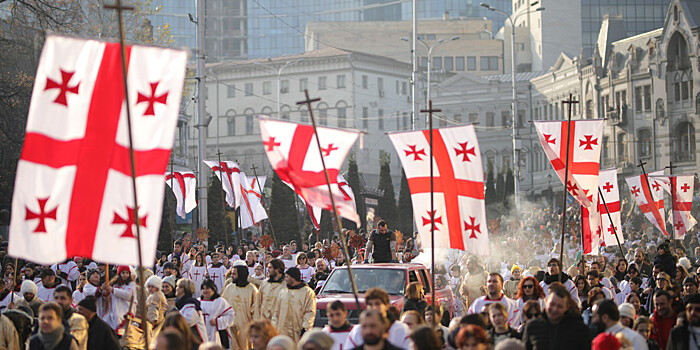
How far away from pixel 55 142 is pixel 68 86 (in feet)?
1.74

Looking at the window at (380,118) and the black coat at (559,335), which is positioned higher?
the window at (380,118)

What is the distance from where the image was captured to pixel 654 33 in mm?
Result: 62812

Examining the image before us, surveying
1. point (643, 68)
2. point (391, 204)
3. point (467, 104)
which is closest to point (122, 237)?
point (391, 204)

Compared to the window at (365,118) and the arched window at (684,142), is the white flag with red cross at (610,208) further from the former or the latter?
the window at (365,118)

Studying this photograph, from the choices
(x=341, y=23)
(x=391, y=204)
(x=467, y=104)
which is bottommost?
(x=391, y=204)

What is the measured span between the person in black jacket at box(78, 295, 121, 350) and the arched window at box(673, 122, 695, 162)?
51755 mm

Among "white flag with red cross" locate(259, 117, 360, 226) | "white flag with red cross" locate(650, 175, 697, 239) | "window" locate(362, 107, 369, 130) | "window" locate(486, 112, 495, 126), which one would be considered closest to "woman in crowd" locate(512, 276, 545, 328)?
"white flag with red cross" locate(259, 117, 360, 226)

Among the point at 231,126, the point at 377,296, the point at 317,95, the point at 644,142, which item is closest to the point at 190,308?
the point at 377,296

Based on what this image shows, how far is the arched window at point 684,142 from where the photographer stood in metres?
58.2

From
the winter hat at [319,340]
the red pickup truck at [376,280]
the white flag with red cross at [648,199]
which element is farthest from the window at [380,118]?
the winter hat at [319,340]

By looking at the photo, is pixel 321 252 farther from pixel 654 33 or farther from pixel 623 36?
pixel 623 36

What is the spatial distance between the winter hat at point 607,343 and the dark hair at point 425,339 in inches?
59.0

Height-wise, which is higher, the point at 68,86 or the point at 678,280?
the point at 68,86

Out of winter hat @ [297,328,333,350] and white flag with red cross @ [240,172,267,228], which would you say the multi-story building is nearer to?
white flag with red cross @ [240,172,267,228]
